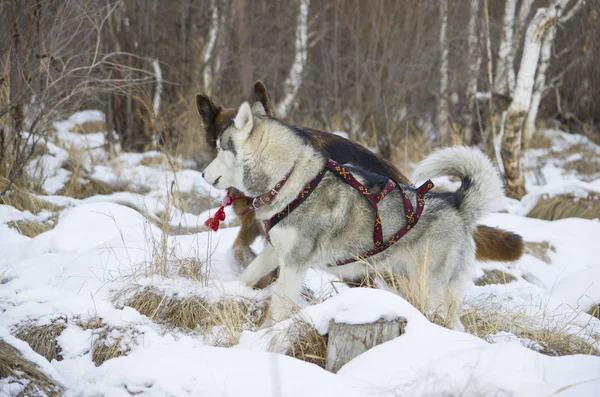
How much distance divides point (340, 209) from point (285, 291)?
61 centimetres

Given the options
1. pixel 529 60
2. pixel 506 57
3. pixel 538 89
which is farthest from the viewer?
pixel 538 89

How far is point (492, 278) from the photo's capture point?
18.1 ft

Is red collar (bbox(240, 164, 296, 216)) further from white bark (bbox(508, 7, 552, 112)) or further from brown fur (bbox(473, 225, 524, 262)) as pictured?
white bark (bbox(508, 7, 552, 112))

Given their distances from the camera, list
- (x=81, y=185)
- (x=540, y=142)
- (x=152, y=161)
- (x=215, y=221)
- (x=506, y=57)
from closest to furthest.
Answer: (x=215, y=221) < (x=81, y=185) < (x=152, y=161) < (x=506, y=57) < (x=540, y=142)

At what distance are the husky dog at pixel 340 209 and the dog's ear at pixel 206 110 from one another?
565mm

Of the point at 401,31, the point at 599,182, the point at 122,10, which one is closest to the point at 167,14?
the point at 122,10

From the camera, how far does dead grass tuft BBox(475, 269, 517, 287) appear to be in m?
5.43

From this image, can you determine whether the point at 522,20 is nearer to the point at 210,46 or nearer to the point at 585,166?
the point at 585,166

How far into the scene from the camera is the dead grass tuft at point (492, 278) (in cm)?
543

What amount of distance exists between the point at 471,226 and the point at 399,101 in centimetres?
793

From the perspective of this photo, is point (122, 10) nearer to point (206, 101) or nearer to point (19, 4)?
point (19, 4)

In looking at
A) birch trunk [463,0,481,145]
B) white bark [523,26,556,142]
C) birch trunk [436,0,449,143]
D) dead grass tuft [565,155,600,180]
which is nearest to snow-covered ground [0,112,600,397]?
dead grass tuft [565,155,600,180]

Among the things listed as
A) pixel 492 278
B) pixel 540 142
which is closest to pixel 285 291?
pixel 492 278

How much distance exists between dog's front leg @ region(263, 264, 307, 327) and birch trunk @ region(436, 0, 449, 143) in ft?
30.4
